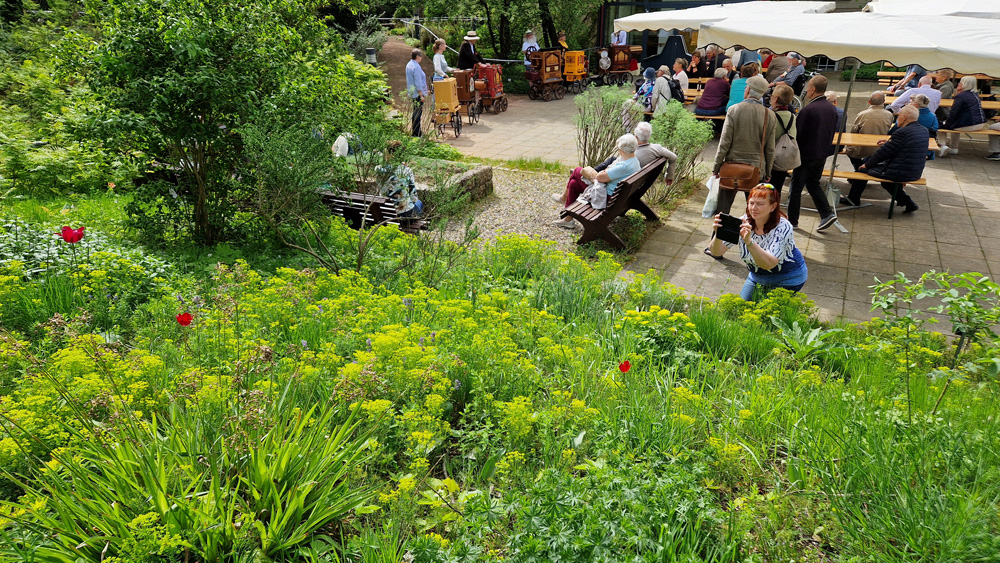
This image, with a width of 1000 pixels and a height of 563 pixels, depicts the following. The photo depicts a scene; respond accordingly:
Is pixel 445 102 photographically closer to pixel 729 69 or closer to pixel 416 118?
pixel 416 118

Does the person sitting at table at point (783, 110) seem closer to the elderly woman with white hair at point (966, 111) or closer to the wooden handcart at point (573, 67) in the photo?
the elderly woman with white hair at point (966, 111)

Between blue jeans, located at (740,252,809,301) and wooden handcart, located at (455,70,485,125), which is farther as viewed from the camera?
wooden handcart, located at (455,70,485,125)

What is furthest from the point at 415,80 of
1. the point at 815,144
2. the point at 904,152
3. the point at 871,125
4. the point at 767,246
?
the point at 767,246

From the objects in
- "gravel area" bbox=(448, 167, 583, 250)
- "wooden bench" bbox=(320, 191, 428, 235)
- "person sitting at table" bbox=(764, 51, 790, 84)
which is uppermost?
"person sitting at table" bbox=(764, 51, 790, 84)

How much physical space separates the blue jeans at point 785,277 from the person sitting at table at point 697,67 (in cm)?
1142

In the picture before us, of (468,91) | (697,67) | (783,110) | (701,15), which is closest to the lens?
(783,110)

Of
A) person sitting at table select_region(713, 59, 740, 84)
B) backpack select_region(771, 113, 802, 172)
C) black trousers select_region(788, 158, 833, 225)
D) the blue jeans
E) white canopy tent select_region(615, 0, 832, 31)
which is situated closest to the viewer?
the blue jeans

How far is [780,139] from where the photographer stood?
737cm

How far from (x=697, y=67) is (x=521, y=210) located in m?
9.34

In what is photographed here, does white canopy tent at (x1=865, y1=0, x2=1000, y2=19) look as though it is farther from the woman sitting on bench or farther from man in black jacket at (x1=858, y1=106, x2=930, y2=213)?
the woman sitting on bench

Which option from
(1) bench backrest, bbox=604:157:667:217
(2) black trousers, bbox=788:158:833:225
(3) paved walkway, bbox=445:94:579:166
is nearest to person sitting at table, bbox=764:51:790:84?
(3) paved walkway, bbox=445:94:579:166

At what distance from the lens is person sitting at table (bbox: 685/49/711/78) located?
49.9ft

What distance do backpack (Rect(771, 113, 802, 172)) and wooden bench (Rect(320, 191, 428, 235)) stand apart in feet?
13.8

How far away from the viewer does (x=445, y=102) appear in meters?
12.4
